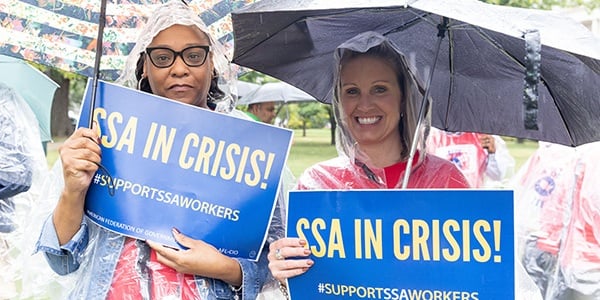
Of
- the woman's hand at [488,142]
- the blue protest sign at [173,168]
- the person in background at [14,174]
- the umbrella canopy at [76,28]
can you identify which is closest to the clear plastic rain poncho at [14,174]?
the person in background at [14,174]

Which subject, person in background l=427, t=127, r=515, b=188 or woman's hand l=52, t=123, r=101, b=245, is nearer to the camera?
woman's hand l=52, t=123, r=101, b=245

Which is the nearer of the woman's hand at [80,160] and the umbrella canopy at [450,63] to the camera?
the woman's hand at [80,160]

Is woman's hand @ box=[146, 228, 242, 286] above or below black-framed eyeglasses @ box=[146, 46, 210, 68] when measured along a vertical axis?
below

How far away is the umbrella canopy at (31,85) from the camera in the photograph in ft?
15.4

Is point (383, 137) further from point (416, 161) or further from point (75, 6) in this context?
point (75, 6)

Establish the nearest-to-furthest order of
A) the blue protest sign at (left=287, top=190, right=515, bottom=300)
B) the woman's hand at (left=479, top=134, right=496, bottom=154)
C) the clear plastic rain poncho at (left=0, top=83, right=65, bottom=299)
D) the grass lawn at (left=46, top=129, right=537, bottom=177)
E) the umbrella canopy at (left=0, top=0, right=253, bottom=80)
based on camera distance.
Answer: the blue protest sign at (left=287, top=190, right=515, bottom=300) → the umbrella canopy at (left=0, top=0, right=253, bottom=80) → the clear plastic rain poncho at (left=0, top=83, right=65, bottom=299) → the woman's hand at (left=479, top=134, right=496, bottom=154) → the grass lawn at (left=46, top=129, right=537, bottom=177)

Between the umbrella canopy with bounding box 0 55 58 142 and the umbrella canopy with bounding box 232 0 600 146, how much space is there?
7.89ft

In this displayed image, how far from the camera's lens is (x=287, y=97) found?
8.90 m

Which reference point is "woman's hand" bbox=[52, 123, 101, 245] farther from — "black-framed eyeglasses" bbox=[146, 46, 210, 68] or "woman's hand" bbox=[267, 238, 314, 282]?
"woman's hand" bbox=[267, 238, 314, 282]

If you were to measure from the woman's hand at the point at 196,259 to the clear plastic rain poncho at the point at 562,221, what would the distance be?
Answer: 200 centimetres

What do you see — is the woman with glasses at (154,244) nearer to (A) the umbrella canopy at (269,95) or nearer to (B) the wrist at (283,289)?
(B) the wrist at (283,289)

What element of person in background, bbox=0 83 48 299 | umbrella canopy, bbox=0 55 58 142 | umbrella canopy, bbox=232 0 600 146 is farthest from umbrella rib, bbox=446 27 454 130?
umbrella canopy, bbox=0 55 58 142

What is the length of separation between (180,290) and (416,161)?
2.80 ft

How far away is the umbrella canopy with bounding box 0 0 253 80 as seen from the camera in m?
2.55
